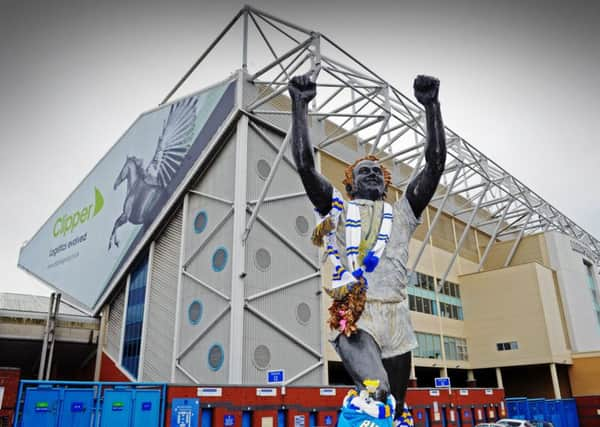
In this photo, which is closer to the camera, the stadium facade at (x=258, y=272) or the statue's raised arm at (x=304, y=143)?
the statue's raised arm at (x=304, y=143)

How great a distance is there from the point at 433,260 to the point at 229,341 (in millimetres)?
17145

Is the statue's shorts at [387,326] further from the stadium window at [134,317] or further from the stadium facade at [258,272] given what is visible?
the stadium window at [134,317]

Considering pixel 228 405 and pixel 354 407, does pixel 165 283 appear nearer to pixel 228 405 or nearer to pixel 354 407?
pixel 228 405

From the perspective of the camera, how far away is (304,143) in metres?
3.72

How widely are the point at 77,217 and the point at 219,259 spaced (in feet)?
43.3

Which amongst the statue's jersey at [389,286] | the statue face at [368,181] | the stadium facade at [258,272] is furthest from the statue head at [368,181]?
the stadium facade at [258,272]

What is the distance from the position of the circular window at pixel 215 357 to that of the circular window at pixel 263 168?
7202 millimetres

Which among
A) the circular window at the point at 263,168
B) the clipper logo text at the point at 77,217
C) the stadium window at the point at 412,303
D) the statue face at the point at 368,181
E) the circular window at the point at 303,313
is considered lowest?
the statue face at the point at 368,181

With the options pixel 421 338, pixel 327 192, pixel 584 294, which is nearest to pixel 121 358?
pixel 421 338

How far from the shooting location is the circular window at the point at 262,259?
2109 centimetres

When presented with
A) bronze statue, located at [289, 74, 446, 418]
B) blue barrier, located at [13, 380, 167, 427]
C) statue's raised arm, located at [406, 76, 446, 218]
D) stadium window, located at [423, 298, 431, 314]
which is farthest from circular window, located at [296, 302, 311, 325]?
statue's raised arm, located at [406, 76, 446, 218]

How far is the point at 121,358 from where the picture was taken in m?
24.7

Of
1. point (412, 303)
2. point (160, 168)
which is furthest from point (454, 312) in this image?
point (160, 168)

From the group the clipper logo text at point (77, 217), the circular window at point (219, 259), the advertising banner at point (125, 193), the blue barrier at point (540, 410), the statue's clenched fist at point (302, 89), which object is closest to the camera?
the statue's clenched fist at point (302, 89)
